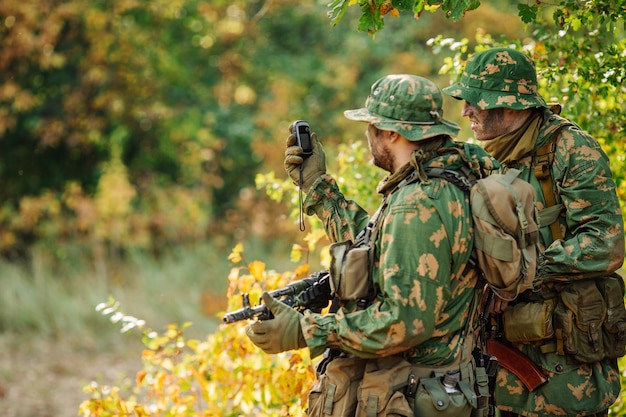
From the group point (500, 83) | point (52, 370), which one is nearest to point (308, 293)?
point (500, 83)

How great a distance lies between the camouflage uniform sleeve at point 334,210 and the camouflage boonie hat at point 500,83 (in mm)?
674

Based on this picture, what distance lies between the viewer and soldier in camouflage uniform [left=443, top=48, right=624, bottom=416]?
A: 3.63m

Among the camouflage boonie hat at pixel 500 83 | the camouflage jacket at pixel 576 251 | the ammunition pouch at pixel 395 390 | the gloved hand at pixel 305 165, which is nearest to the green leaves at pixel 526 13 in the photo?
the camouflage boonie hat at pixel 500 83

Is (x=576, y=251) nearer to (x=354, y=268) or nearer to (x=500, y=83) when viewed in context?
(x=500, y=83)

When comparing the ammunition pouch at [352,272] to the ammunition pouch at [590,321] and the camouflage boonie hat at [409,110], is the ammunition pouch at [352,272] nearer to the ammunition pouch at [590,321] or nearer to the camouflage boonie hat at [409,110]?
the camouflage boonie hat at [409,110]

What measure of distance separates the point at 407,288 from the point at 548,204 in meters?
1.21

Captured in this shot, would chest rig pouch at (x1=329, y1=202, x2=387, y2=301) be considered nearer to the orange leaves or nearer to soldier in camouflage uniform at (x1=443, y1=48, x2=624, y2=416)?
soldier in camouflage uniform at (x1=443, y1=48, x2=624, y2=416)

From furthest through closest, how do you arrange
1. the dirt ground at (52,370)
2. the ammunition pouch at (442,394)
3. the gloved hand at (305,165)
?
the dirt ground at (52,370), the gloved hand at (305,165), the ammunition pouch at (442,394)

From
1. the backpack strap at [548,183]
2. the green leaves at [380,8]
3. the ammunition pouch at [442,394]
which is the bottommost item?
the ammunition pouch at [442,394]

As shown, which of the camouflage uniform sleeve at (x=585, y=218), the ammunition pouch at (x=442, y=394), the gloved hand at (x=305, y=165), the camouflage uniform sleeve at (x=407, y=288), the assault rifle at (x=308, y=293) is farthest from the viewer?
the gloved hand at (x=305, y=165)

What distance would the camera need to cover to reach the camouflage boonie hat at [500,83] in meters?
3.78

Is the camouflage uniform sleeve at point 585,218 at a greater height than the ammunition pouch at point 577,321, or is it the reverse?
the camouflage uniform sleeve at point 585,218

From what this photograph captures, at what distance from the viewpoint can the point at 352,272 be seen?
9.91 feet

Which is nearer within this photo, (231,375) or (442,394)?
(442,394)
